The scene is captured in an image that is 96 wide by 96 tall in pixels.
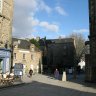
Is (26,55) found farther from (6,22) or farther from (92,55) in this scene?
(6,22)

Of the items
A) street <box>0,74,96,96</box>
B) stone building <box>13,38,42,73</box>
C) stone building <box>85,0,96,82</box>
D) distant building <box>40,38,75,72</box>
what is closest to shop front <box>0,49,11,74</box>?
street <box>0,74,96,96</box>

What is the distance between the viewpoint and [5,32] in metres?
38.1

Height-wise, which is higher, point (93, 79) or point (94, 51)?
point (94, 51)

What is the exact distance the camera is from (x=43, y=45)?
10006 cm

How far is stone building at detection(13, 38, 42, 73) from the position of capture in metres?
68.3

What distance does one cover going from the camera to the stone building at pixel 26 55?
68.3 metres

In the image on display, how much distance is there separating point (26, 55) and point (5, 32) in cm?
3411

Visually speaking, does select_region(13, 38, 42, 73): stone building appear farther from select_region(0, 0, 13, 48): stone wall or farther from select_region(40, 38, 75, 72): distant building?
select_region(0, 0, 13, 48): stone wall

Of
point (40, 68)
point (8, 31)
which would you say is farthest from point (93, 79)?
point (40, 68)

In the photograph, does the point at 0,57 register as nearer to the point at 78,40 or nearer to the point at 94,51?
the point at 94,51

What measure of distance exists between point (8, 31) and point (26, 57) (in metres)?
32.8

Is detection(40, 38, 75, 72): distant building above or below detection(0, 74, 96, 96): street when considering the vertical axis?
above

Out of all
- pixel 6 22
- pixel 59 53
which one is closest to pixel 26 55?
pixel 59 53

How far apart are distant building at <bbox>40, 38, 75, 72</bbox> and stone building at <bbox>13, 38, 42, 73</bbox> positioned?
15.0 metres
